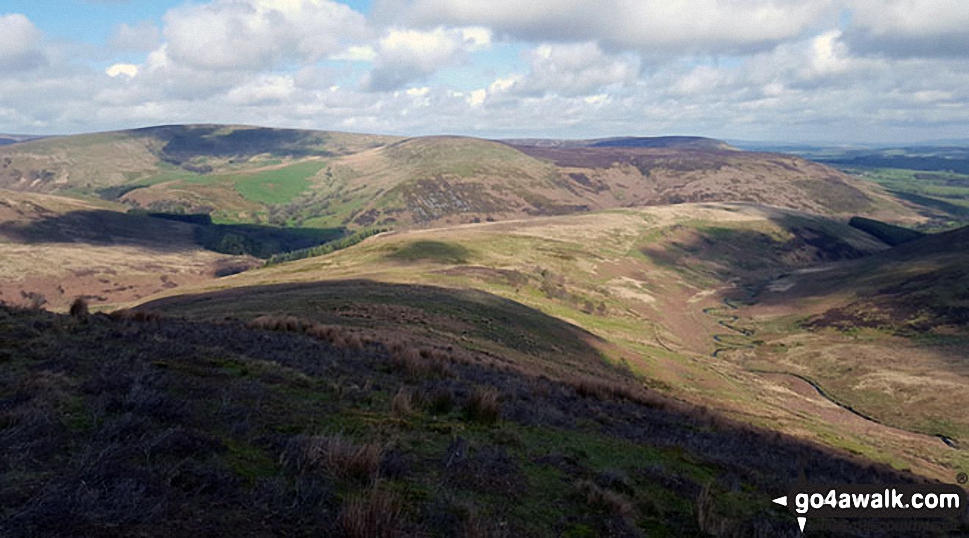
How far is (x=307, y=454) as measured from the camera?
8.84m

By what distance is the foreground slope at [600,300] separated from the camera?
130 ft

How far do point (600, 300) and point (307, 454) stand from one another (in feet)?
315

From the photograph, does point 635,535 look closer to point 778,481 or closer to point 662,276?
point 778,481

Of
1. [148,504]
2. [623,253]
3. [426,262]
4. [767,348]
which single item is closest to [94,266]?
[426,262]

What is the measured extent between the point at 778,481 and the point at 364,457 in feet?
40.4

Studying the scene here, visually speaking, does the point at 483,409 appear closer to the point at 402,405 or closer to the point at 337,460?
the point at 402,405

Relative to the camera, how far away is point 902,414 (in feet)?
181

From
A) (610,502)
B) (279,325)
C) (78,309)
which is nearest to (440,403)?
(610,502)

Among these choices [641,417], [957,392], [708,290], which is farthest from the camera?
[708,290]

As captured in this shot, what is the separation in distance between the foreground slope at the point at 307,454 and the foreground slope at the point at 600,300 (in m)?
16.1

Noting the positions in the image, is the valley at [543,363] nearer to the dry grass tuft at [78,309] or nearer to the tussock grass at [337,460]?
the tussock grass at [337,460]

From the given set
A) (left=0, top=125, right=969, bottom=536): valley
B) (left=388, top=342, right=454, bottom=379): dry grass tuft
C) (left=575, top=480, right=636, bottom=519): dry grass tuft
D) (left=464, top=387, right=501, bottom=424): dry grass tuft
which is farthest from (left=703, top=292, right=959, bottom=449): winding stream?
(left=575, top=480, right=636, bottom=519): dry grass tuft

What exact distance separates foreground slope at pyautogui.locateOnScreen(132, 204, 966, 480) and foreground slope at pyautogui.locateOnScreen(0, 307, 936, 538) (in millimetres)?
16140

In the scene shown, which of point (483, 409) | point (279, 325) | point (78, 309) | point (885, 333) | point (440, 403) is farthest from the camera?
point (885, 333)
